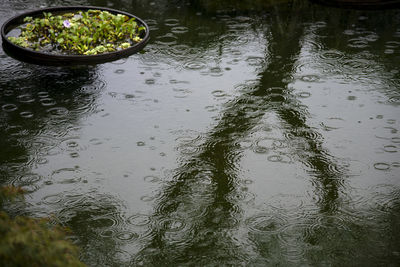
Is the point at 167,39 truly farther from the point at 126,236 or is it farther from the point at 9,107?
the point at 126,236

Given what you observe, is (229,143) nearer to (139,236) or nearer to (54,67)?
(139,236)

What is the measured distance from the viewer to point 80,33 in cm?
535

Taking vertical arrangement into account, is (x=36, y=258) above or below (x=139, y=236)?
above

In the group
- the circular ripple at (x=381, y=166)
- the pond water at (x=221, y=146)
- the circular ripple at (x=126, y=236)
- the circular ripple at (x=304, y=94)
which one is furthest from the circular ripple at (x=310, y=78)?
the circular ripple at (x=126, y=236)

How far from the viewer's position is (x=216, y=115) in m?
4.61

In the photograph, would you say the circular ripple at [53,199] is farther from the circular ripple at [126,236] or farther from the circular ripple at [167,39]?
the circular ripple at [167,39]

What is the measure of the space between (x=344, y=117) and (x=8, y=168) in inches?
118

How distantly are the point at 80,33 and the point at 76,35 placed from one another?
0.18ft

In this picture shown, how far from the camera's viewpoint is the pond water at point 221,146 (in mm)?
3301

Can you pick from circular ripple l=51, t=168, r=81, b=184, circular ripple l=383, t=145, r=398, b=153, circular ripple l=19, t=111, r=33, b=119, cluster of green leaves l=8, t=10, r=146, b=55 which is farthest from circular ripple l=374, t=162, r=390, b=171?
circular ripple l=19, t=111, r=33, b=119

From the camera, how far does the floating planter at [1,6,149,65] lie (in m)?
5.14

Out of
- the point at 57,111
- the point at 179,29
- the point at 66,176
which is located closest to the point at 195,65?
the point at 179,29

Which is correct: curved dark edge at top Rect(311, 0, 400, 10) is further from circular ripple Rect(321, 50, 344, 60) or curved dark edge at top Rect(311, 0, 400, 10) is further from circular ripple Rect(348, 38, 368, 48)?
circular ripple Rect(321, 50, 344, 60)

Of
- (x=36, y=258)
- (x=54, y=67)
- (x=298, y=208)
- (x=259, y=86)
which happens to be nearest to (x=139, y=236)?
(x=298, y=208)
